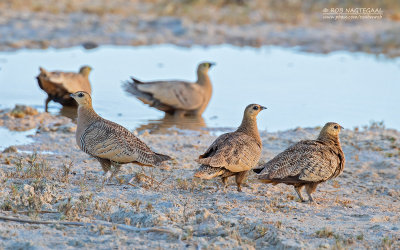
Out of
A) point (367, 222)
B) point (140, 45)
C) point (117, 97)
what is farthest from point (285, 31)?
point (367, 222)

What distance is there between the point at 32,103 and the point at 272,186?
5851 mm

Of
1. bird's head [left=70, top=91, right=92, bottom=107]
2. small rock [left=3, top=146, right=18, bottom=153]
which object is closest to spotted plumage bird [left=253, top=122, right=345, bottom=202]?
bird's head [left=70, top=91, right=92, bottom=107]

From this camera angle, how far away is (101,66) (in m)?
14.8

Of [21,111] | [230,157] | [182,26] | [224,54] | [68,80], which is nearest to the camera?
[230,157]

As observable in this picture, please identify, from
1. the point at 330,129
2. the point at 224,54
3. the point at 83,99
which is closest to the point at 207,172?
the point at 330,129

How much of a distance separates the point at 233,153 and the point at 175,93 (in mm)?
4843

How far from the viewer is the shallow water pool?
11258mm

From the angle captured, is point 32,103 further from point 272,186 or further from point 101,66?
point 272,186

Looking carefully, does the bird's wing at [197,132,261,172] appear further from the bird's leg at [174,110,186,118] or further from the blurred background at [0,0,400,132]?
the bird's leg at [174,110,186,118]

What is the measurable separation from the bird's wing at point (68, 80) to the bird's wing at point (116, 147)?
474 cm

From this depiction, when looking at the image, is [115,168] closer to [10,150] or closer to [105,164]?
[105,164]

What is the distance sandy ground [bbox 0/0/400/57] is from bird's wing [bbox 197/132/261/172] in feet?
34.7

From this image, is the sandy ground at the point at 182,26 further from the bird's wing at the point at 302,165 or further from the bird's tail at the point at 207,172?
the bird's wing at the point at 302,165

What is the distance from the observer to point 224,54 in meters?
16.8
